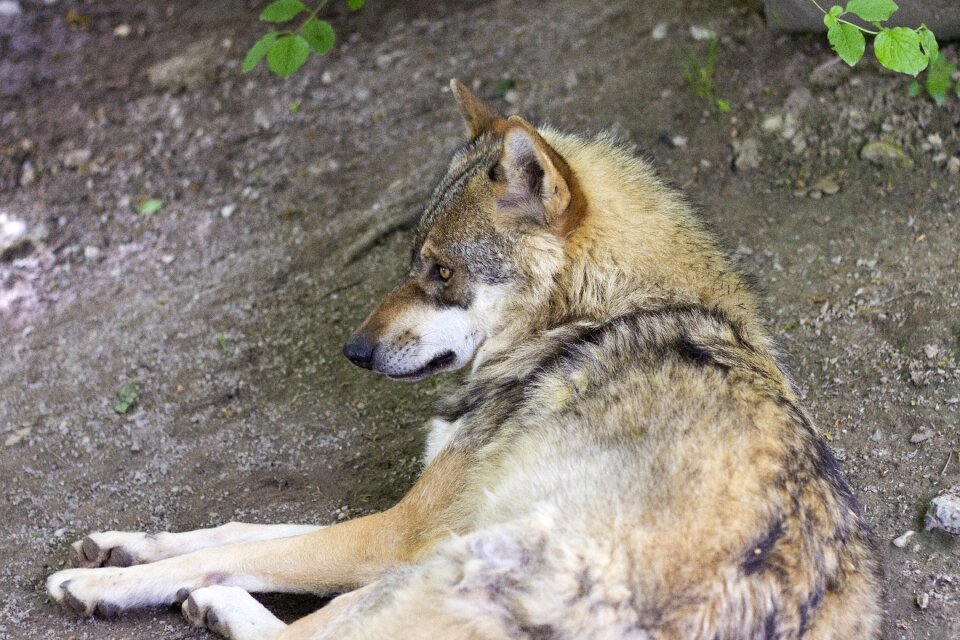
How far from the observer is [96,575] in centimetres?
353

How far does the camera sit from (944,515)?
11.6 ft

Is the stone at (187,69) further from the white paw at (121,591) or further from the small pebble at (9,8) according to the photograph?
the white paw at (121,591)

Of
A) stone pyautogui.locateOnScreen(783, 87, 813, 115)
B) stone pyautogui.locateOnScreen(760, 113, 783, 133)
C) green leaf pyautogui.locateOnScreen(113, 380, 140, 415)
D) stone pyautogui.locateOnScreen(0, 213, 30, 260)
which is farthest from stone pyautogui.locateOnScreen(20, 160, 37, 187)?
stone pyautogui.locateOnScreen(783, 87, 813, 115)

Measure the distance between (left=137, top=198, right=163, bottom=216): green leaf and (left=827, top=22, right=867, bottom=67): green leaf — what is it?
4419 mm

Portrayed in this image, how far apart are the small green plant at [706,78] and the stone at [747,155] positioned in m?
0.28

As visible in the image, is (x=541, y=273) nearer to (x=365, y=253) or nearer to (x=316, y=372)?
(x=316, y=372)

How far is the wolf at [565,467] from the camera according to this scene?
2.52 meters

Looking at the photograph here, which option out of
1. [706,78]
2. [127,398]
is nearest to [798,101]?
[706,78]

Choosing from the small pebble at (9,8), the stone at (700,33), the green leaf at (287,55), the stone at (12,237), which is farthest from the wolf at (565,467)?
the small pebble at (9,8)

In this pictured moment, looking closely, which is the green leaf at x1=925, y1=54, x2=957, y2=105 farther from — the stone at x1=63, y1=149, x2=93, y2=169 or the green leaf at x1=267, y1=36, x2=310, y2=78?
the stone at x1=63, y1=149, x2=93, y2=169

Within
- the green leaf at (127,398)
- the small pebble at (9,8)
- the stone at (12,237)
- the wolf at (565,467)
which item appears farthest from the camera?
the small pebble at (9,8)

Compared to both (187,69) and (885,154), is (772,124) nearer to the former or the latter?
(885,154)

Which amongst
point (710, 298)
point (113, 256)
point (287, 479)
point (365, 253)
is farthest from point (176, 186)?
point (710, 298)

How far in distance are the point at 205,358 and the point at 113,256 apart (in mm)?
1295
